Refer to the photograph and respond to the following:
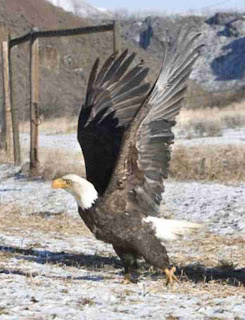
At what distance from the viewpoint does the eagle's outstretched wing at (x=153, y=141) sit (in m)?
5.95

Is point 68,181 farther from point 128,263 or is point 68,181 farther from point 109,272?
point 109,272

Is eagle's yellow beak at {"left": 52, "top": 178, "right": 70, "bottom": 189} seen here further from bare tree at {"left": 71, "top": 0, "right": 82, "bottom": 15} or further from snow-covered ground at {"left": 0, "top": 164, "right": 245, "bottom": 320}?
bare tree at {"left": 71, "top": 0, "right": 82, "bottom": 15}

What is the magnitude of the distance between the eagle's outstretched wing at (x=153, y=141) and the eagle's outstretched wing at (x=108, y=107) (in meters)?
0.32

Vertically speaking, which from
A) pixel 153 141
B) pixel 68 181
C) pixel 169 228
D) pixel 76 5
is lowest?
pixel 169 228

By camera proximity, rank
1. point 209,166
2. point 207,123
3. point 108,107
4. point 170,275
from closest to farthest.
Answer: point 170,275, point 108,107, point 209,166, point 207,123

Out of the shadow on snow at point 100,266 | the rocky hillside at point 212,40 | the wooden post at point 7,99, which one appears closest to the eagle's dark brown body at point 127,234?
the shadow on snow at point 100,266

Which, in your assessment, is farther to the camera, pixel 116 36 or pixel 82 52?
pixel 82 52

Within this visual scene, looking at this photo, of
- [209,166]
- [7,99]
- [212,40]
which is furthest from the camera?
[212,40]

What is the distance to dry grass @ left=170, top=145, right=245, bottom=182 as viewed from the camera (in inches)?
474

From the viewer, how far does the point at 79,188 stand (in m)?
5.78

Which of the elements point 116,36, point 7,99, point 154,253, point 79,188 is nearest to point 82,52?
point 7,99

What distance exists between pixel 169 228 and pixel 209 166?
650cm

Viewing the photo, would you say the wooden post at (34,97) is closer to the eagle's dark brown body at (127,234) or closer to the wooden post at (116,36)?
the wooden post at (116,36)

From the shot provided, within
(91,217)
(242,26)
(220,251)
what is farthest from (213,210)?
(242,26)
